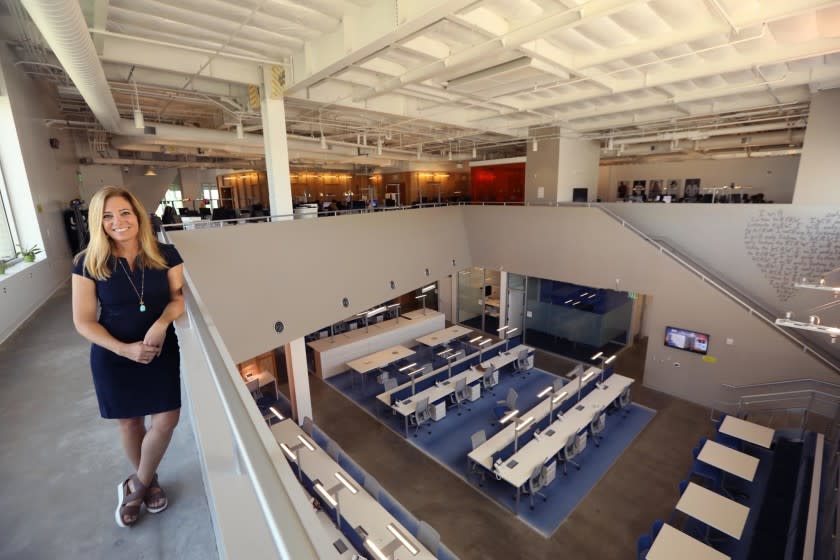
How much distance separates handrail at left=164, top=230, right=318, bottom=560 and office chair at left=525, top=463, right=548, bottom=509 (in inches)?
249

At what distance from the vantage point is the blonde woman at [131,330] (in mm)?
1714

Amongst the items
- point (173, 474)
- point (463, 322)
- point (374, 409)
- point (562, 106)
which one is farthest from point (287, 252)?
point (463, 322)

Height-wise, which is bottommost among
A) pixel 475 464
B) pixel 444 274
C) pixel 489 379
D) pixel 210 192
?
pixel 475 464

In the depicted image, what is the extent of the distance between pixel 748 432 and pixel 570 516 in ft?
11.8

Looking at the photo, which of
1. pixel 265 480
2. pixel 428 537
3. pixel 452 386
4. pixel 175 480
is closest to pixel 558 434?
pixel 452 386

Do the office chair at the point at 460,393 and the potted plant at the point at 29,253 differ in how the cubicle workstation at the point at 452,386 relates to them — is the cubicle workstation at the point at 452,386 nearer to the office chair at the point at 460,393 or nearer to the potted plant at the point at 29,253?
the office chair at the point at 460,393

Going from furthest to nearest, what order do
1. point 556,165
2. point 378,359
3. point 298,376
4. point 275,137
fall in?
1. point 556,165
2. point 378,359
3. point 298,376
4. point 275,137

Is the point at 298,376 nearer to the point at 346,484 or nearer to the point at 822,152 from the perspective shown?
the point at 346,484

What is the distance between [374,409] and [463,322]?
635 centimetres

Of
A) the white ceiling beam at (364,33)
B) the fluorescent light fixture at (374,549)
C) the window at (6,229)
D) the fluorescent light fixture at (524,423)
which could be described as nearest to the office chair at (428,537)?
the fluorescent light fixture at (374,549)

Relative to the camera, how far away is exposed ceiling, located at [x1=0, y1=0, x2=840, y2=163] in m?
4.45

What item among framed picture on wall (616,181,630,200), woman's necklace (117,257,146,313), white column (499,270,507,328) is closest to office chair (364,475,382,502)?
→ woman's necklace (117,257,146,313)

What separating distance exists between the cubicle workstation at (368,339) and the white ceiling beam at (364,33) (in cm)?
703

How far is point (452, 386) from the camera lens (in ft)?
29.8
